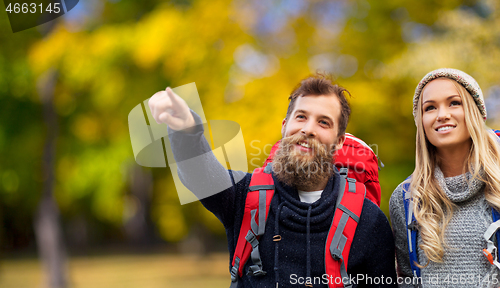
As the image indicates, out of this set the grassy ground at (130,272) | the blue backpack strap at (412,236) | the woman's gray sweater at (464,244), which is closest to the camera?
the woman's gray sweater at (464,244)

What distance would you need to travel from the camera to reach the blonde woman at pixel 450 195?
96.0 inches

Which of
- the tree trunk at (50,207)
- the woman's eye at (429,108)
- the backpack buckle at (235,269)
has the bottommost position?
the backpack buckle at (235,269)

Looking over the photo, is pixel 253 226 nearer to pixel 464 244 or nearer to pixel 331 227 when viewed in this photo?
pixel 331 227

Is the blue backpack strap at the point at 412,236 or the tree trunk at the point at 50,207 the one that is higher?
the tree trunk at the point at 50,207

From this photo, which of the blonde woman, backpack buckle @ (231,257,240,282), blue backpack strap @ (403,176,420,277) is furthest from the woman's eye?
backpack buckle @ (231,257,240,282)

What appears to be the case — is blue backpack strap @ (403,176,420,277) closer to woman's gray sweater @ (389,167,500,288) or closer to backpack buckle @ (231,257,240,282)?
woman's gray sweater @ (389,167,500,288)

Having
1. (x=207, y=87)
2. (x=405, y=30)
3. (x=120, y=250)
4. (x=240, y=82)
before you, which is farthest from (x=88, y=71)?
(x=120, y=250)

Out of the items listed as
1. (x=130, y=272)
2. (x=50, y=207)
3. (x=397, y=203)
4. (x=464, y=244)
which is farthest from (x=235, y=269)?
(x=130, y=272)

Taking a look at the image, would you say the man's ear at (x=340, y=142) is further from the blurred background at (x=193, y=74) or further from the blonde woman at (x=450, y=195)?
the blurred background at (x=193, y=74)

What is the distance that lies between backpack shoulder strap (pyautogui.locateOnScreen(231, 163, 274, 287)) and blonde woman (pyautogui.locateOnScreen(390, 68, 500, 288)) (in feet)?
2.90

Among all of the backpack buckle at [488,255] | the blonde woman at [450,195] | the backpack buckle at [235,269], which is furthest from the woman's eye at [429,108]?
the backpack buckle at [235,269]

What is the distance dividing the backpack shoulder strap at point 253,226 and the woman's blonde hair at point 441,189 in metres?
0.90

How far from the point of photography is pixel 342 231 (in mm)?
2361

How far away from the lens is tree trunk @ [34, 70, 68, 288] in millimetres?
11531
